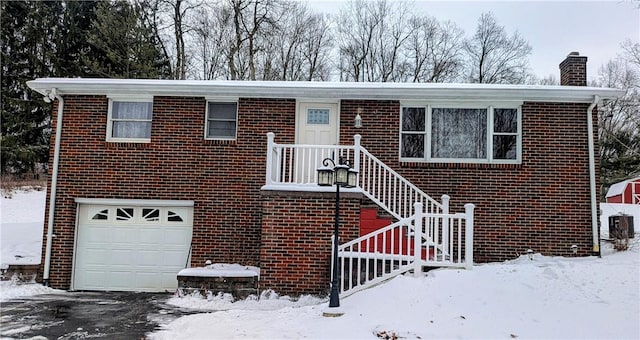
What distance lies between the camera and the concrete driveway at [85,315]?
641cm

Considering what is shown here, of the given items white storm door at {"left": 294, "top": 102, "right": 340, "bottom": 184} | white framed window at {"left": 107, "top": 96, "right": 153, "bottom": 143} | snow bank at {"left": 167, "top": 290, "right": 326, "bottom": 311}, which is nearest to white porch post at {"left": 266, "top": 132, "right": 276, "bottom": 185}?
white storm door at {"left": 294, "top": 102, "right": 340, "bottom": 184}

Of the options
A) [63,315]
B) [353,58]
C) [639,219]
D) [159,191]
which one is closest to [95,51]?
[353,58]

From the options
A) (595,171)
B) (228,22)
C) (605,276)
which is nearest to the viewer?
(605,276)

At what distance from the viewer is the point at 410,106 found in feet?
33.0

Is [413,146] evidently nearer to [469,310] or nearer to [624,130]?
[469,310]

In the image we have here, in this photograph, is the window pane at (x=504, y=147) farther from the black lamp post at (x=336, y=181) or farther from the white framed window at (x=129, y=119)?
the white framed window at (x=129, y=119)

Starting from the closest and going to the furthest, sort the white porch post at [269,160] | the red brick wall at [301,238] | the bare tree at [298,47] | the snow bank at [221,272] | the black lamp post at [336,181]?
the black lamp post at [336,181]
the red brick wall at [301,238]
the white porch post at [269,160]
the snow bank at [221,272]
the bare tree at [298,47]

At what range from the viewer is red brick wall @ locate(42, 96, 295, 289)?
9.80 meters

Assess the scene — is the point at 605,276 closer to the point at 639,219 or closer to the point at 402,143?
the point at 402,143

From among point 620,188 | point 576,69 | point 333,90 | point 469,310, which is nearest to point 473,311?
point 469,310

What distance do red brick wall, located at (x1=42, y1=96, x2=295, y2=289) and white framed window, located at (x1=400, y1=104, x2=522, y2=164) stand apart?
2.76 meters

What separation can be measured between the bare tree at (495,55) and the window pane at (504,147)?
19917 millimetres

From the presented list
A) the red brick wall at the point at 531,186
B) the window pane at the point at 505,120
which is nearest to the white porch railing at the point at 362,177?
the red brick wall at the point at 531,186

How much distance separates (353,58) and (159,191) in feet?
65.6
